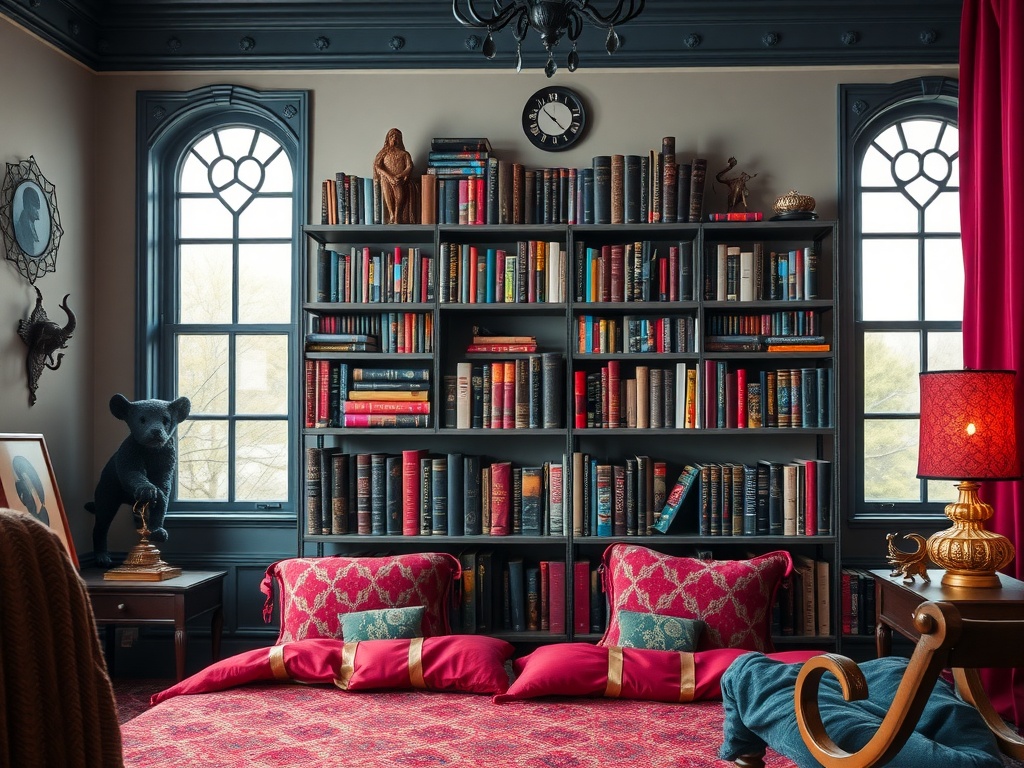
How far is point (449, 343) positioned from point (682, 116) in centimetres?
155

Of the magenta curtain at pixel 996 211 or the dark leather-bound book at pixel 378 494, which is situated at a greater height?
the magenta curtain at pixel 996 211

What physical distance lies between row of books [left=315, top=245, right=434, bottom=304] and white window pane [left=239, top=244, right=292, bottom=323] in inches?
18.2

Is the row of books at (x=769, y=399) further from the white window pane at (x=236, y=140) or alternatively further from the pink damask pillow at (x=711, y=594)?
the white window pane at (x=236, y=140)

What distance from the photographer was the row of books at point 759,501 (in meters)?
3.98

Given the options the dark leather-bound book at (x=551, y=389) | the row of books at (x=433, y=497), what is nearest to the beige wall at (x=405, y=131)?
the dark leather-bound book at (x=551, y=389)

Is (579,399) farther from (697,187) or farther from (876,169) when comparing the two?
(876,169)

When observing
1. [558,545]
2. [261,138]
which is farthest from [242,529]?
[261,138]

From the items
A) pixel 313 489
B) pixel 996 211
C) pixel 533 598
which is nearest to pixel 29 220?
pixel 313 489

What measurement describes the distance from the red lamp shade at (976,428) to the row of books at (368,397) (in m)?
2.08

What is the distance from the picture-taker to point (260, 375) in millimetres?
4570

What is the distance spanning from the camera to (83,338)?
4418 millimetres

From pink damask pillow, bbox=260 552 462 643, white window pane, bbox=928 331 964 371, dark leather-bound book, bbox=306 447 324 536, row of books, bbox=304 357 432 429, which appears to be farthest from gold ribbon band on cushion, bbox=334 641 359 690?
white window pane, bbox=928 331 964 371

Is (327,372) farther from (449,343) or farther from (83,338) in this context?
(83,338)

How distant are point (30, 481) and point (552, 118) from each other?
9.12 ft
